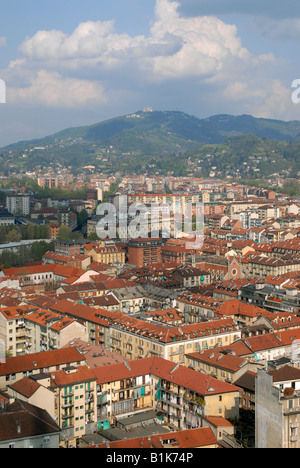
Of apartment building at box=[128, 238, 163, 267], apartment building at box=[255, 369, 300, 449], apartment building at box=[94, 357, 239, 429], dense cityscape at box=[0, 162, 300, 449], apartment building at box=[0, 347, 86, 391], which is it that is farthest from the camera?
apartment building at box=[128, 238, 163, 267]

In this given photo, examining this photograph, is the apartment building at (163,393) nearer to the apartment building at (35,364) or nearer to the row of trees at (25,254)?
the apartment building at (35,364)

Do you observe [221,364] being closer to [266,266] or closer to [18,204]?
[266,266]

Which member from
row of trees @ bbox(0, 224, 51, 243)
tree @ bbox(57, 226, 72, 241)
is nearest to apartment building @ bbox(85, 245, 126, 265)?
tree @ bbox(57, 226, 72, 241)

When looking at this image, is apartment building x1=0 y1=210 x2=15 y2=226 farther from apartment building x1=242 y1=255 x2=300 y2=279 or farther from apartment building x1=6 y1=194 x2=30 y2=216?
apartment building x1=242 y1=255 x2=300 y2=279

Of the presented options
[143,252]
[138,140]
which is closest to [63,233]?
[143,252]

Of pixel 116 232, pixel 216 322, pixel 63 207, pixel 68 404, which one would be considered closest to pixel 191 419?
pixel 68 404

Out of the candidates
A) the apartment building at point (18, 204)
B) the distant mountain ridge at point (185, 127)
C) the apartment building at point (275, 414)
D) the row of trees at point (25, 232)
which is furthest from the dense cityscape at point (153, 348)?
the distant mountain ridge at point (185, 127)

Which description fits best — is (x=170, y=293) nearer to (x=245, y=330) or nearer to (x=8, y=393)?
(x=245, y=330)

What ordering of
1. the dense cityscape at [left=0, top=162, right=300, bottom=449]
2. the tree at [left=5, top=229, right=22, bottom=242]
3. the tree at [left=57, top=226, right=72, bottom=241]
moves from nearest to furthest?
1. the dense cityscape at [left=0, top=162, right=300, bottom=449]
2. the tree at [left=5, top=229, right=22, bottom=242]
3. the tree at [left=57, top=226, right=72, bottom=241]
